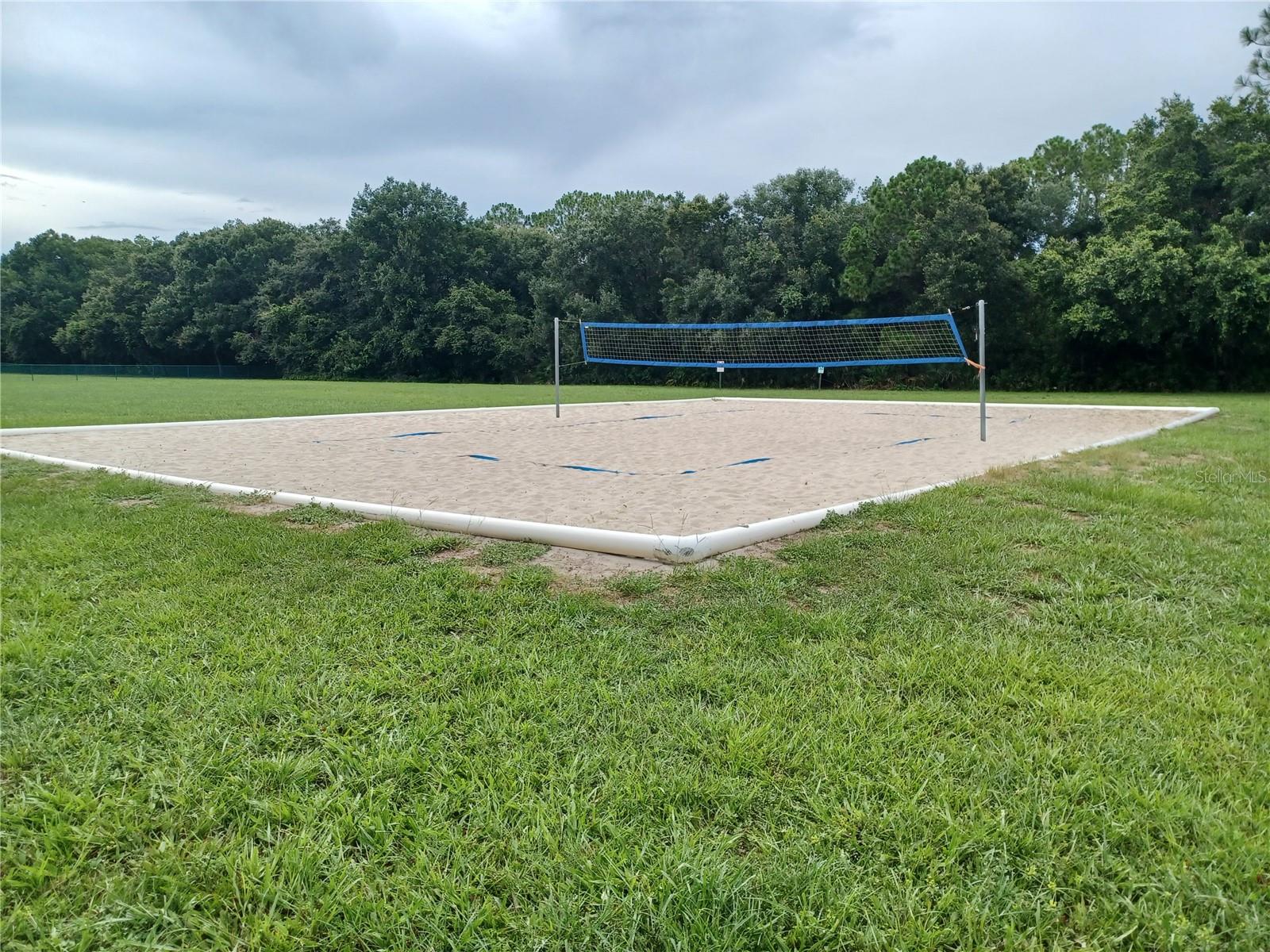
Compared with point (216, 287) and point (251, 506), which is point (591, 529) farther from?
point (216, 287)

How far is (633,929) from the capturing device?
1.38 meters

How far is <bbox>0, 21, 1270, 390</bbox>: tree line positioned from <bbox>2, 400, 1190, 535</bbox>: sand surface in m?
11.9

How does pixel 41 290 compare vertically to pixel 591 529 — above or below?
above

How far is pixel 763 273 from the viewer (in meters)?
30.5

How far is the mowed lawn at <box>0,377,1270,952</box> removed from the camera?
143cm

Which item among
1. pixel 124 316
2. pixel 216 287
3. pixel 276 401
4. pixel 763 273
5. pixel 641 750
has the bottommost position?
pixel 641 750

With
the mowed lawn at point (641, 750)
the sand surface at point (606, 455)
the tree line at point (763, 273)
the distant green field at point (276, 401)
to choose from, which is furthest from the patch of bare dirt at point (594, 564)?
the tree line at point (763, 273)

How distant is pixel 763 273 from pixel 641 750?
30.3 meters

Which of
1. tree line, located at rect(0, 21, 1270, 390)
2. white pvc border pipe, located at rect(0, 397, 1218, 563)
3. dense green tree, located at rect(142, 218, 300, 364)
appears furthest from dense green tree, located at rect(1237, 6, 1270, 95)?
dense green tree, located at rect(142, 218, 300, 364)

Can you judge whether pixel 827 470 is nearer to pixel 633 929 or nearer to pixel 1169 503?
pixel 1169 503

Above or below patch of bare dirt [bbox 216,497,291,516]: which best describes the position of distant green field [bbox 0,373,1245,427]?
above

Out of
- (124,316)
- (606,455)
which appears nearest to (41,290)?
(124,316)

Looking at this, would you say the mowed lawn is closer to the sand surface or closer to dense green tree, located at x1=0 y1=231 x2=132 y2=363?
the sand surface

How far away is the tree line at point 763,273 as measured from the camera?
21.9m
